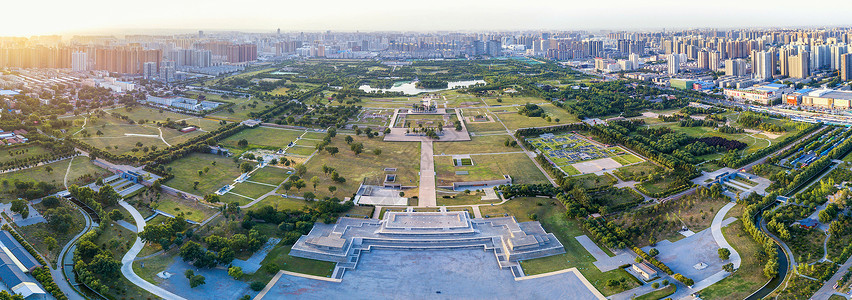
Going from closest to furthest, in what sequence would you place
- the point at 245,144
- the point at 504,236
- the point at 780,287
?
the point at 780,287
the point at 504,236
the point at 245,144

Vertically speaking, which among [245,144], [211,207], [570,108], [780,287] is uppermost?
[570,108]

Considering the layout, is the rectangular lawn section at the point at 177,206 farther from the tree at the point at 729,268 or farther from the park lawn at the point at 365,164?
the tree at the point at 729,268

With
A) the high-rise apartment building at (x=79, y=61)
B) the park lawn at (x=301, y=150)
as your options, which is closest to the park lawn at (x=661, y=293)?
the park lawn at (x=301, y=150)

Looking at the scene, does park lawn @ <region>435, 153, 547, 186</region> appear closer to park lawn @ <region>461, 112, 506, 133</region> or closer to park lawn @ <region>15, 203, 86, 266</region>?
park lawn @ <region>461, 112, 506, 133</region>

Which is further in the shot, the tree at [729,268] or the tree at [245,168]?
the tree at [245,168]

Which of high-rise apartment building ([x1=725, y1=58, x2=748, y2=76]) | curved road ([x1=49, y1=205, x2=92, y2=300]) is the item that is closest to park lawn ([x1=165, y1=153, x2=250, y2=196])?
curved road ([x1=49, y1=205, x2=92, y2=300])

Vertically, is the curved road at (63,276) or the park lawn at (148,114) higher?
the park lawn at (148,114)

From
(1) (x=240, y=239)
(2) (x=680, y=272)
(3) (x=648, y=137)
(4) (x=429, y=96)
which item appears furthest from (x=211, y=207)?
(4) (x=429, y=96)

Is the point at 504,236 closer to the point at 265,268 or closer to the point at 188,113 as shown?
the point at 265,268
